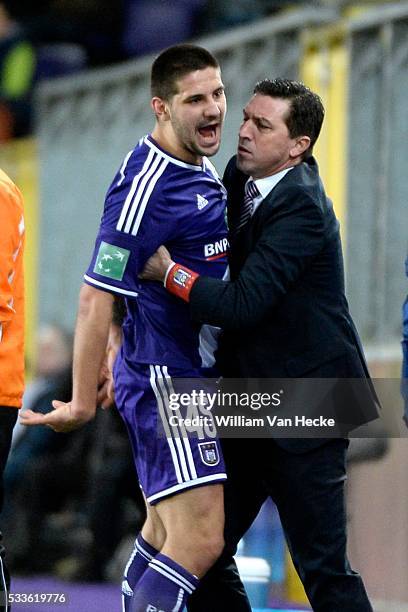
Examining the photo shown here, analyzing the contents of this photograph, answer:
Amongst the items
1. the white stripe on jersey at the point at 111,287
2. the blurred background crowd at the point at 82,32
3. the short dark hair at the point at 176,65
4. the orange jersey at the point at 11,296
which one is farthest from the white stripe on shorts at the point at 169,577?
the blurred background crowd at the point at 82,32

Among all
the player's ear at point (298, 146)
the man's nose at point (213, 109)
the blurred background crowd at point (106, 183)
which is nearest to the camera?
the man's nose at point (213, 109)

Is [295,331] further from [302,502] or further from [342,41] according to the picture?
[342,41]

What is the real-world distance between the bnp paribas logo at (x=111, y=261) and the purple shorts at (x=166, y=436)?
1.02 feet

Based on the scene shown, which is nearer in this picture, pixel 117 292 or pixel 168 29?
pixel 117 292

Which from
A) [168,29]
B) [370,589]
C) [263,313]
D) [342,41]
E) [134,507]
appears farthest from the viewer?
[168,29]

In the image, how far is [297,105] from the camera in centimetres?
454

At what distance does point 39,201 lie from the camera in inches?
374

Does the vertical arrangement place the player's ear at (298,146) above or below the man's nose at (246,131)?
below

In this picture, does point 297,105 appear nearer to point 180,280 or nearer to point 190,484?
point 180,280

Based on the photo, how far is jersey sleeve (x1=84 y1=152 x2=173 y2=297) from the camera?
438cm

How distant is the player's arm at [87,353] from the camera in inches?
174

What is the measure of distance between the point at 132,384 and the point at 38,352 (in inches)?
180

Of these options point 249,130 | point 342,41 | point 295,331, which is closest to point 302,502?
point 295,331

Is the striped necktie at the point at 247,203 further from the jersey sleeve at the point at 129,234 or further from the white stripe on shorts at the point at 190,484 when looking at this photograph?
the white stripe on shorts at the point at 190,484
